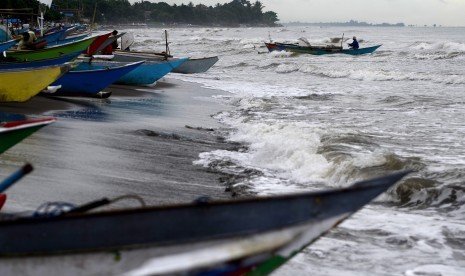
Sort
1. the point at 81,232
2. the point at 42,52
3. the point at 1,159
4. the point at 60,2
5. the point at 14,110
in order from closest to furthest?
the point at 81,232, the point at 1,159, the point at 14,110, the point at 42,52, the point at 60,2

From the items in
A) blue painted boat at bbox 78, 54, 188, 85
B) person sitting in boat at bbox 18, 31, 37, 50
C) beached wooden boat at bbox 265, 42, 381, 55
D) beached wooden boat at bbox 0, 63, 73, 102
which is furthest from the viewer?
beached wooden boat at bbox 265, 42, 381, 55

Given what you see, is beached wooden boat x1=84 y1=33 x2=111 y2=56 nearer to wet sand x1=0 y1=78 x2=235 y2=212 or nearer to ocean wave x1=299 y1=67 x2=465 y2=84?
wet sand x1=0 y1=78 x2=235 y2=212

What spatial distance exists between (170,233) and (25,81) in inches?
388

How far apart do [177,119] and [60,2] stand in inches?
3328

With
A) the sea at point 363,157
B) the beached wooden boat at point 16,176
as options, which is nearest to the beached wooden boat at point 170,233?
the beached wooden boat at point 16,176

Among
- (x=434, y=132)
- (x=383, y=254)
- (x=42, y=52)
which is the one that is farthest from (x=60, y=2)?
(x=383, y=254)

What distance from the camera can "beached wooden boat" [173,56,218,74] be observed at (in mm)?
25281

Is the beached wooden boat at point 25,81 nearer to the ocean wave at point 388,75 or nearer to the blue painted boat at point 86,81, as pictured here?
the blue painted boat at point 86,81

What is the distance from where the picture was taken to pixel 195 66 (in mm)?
25688

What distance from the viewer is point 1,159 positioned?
25.5 ft

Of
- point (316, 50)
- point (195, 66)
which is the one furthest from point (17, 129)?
point (316, 50)

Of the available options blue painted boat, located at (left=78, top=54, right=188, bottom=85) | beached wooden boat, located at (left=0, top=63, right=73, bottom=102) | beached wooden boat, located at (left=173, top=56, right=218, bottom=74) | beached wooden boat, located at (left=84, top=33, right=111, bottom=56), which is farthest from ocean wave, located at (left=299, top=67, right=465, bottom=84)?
beached wooden boat, located at (left=0, top=63, right=73, bottom=102)

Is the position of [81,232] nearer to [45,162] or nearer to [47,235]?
[47,235]

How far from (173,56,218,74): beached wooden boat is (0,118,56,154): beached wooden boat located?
65.9 feet
